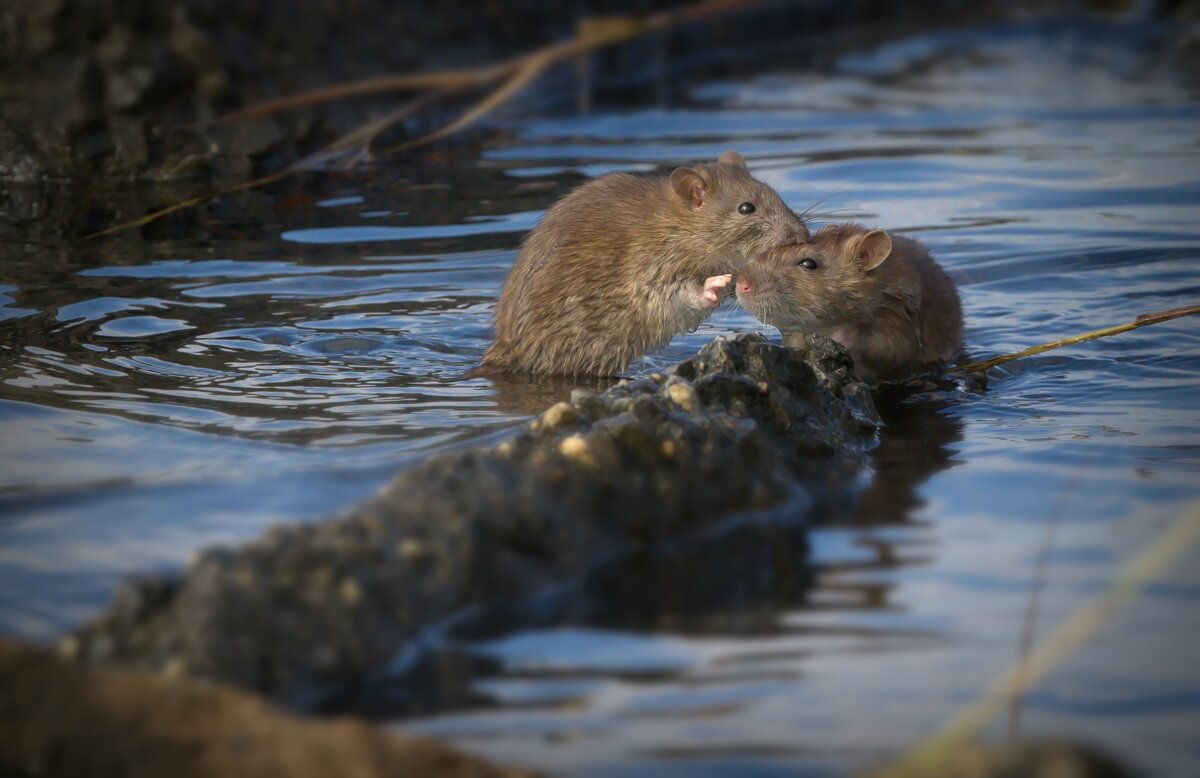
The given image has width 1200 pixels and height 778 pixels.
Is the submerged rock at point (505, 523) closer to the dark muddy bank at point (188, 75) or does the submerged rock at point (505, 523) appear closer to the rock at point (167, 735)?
the rock at point (167, 735)

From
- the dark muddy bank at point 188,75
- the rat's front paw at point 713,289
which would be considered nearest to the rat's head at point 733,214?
the rat's front paw at point 713,289

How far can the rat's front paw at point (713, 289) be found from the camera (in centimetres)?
707

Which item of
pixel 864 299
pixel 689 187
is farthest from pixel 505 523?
pixel 689 187

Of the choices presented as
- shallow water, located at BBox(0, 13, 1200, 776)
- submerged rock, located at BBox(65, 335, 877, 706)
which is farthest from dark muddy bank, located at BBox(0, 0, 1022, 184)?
submerged rock, located at BBox(65, 335, 877, 706)

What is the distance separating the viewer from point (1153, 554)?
4.22 metres

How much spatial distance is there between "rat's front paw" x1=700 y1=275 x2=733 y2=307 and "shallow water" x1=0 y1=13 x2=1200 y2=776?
456mm

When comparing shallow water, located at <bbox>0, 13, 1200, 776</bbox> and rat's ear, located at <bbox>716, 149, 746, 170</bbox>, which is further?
rat's ear, located at <bbox>716, 149, 746, 170</bbox>

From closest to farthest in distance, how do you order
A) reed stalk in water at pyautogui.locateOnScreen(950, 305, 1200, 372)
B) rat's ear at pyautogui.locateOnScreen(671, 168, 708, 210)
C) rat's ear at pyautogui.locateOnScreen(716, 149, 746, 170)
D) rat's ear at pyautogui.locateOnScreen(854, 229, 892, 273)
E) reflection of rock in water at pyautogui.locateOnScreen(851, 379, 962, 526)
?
reflection of rock in water at pyautogui.locateOnScreen(851, 379, 962, 526) < reed stalk in water at pyautogui.locateOnScreen(950, 305, 1200, 372) < rat's ear at pyautogui.locateOnScreen(854, 229, 892, 273) < rat's ear at pyautogui.locateOnScreen(671, 168, 708, 210) < rat's ear at pyautogui.locateOnScreen(716, 149, 746, 170)

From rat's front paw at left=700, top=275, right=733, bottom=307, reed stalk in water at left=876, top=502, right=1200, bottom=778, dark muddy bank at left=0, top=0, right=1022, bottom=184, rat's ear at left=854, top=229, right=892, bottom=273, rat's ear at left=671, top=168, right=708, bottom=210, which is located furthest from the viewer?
dark muddy bank at left=0, top=0, right=1022, bottom=184

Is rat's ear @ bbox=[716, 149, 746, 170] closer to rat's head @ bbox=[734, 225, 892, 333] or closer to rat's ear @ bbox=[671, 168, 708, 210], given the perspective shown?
rat's ear @ bbox=[671, 168, 708, 210]

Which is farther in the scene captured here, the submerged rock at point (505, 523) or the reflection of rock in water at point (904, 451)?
the reflection of rock in water at point (904, 451)

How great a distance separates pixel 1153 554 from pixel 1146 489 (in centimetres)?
77

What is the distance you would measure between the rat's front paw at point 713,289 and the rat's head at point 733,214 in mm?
406

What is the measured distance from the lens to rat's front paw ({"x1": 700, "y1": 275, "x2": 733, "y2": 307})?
7074 mm
